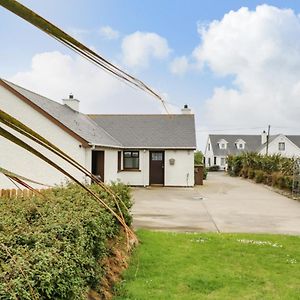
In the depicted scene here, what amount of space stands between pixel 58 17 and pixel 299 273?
669 cm

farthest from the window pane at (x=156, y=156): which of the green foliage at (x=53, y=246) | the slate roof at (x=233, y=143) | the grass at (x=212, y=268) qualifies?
the slate roof at (x=233, y=143)

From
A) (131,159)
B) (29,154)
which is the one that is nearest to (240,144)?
(131,159)

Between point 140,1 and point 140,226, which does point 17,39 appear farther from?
point 140,226

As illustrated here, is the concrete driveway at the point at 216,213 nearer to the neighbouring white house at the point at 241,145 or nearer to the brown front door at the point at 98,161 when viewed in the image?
the brown front door at the point at 98,161

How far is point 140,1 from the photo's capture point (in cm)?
110

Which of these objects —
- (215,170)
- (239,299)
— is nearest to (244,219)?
(239,299)

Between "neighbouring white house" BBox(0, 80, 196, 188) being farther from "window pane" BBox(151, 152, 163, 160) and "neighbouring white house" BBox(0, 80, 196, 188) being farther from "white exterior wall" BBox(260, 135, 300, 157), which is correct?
"white exterior wall" BBox(260, 135, 300, 157)

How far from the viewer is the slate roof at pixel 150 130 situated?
76.1ft

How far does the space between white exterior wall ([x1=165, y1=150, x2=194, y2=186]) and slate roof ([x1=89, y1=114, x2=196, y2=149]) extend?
521 millimetres

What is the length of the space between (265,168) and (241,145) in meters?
33.7

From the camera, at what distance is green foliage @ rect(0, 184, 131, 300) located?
270 cm

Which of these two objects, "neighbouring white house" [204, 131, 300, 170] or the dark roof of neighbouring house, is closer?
the dark roof of neighbouring house

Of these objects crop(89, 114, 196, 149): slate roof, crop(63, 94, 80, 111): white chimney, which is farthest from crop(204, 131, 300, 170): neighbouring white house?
crop(63, 94, 80, 111): white chimney

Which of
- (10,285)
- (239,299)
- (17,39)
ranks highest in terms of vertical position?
(17,39)
